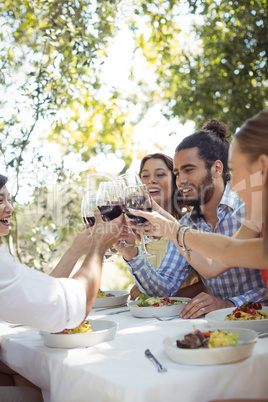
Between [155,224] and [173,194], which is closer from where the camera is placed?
[155,224]

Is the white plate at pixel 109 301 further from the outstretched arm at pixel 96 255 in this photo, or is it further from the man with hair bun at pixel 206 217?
the outstretched arm at pixel 96 255

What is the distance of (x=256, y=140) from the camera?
1432 millimetres

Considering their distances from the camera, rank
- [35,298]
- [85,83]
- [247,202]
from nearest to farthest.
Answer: [35,298]
[247,202]
[85,83]

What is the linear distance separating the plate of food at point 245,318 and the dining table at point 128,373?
117 millimetres

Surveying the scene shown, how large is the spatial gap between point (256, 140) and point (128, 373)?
0.85m

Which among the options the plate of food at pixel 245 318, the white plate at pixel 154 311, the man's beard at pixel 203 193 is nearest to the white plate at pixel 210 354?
the plate of food at pixel 245 318

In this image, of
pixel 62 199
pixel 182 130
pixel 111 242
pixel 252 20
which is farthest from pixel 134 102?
pixel 111 242

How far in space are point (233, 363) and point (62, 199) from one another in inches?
166

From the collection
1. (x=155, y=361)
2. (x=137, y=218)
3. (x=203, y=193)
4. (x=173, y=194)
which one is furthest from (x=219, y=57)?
(x=155, y=361)

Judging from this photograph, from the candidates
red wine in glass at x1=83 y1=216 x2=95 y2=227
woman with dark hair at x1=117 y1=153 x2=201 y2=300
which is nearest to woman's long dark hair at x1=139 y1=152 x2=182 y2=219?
woman with dark hair at x1=117 y1=153 x2=201 y2=300

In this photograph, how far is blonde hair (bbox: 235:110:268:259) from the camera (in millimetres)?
1409

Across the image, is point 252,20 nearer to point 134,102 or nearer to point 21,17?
point 134,102

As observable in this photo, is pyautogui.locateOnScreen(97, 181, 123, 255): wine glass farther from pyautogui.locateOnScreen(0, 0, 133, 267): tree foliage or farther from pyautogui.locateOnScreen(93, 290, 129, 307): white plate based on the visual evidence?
pyautogui.locateOnScreen(0, 0, 133, 267): tree foliage

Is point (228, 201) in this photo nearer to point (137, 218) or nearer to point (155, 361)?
point (137, 218)
